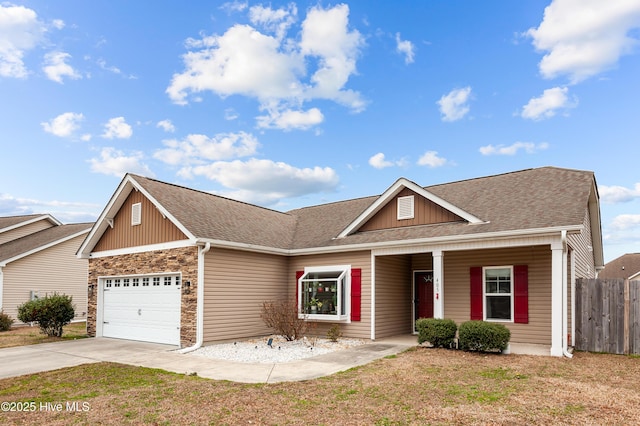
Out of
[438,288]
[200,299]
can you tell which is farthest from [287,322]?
[438,288]

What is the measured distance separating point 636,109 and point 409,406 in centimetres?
1135

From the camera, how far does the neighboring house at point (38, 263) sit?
70.7 feet

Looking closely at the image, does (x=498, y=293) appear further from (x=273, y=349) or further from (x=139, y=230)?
(x=139, y=230)

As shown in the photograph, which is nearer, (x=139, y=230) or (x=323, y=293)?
(x=323, y=293)

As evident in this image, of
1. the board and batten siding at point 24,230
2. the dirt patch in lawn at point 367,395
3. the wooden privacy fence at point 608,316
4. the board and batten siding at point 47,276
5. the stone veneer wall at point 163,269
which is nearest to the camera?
the dirt patch in lawn at point 367,395

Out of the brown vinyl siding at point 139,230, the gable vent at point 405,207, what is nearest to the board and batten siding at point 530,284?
the gable vent at point 405,207

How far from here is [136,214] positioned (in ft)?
49.5

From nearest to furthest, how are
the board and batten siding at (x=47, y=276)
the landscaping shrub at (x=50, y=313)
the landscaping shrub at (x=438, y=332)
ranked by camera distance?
the landscaping shrub at (x=438, y=332)
the landscaping shrub at (x=50, y=313)
the board and batten siding at (x=47, y=276)

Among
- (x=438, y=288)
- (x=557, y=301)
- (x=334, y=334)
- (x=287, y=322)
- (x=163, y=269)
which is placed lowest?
(x=334, y=334)

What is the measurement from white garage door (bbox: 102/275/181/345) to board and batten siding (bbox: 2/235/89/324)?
711 cm

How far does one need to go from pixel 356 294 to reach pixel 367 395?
6747 millimetres

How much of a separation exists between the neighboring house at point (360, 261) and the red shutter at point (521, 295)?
28mm

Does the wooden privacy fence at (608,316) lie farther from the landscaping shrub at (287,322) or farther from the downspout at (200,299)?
the downspout at (200,299)

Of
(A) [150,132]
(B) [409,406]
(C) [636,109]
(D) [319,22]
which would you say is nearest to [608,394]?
(B) [409,406]
